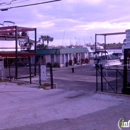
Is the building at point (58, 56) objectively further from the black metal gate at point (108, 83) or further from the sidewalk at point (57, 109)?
the sidewalk at point (57, 109)

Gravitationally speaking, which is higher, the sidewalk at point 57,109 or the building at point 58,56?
the building at point 58,56

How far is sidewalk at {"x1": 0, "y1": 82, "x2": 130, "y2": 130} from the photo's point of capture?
962cm

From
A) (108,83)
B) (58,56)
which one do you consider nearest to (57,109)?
(108,83)

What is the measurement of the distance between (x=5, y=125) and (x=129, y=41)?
900 centimetres

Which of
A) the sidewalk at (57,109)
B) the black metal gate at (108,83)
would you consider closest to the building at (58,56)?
the black metal gate at (108,83)

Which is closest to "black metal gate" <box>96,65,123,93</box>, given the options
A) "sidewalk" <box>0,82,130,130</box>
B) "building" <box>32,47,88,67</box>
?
"sidewalk" <box>0,82,130,130</box>

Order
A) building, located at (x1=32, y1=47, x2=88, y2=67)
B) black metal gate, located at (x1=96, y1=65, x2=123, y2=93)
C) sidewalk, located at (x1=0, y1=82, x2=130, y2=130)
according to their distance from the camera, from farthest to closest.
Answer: building, located at (x1=32, y1=47, x2=88, y2=67) < black metal gate, located at (x1=96, y1=65, x2=123, y2=93) < sidewalk, located at (x1=0, y1=82, x2=130, y2=130)

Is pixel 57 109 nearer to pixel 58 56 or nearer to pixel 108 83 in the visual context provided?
pixel 108 83

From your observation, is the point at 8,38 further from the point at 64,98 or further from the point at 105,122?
the point at 105,122

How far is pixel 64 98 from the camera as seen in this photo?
15.1 metres

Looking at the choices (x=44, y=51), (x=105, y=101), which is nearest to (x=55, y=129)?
(x=105, y=101)

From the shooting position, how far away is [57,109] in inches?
483

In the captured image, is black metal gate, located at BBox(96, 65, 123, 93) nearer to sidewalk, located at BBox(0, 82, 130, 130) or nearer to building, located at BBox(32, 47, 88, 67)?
sidewalk, located at BBox(0, 82, 130, 130)

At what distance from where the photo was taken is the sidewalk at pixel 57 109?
9.62 m
